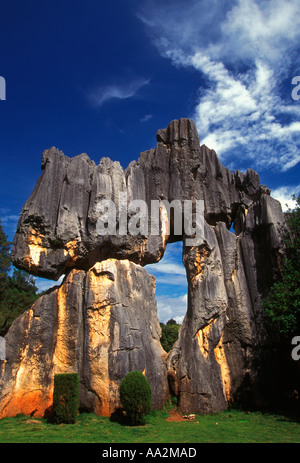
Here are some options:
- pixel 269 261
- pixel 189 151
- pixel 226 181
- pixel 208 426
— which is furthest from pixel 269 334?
pixel 189 151

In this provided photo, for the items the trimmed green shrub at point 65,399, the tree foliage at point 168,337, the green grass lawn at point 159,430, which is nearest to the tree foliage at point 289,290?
the green grass lawn at point 159,430

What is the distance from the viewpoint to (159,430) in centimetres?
1095

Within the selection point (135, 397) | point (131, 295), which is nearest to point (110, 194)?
point (131, 295)

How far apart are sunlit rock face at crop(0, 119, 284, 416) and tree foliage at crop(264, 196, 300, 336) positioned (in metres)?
0.67

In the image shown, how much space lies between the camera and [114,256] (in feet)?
54.3

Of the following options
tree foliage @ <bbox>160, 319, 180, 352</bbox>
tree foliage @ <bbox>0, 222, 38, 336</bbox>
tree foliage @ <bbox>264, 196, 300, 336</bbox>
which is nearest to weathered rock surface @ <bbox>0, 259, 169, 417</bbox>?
tree foliage @ <bbox>264, 196, 300, 336</bbox>

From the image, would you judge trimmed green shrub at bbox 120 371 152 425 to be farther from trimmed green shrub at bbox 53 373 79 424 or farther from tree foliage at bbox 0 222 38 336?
tree foliage at bbox 0 222 38 336

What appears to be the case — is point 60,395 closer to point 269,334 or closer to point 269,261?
point 269,334

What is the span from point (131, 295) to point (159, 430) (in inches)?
237

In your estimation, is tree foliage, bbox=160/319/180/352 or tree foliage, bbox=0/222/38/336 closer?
tree foliage, bbox=0/222/38/336

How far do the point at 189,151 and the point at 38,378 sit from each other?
45.6 feet

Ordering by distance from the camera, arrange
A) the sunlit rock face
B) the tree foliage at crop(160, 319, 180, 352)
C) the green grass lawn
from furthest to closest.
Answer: the tree foliage at crop(160, 319, 180, 352) → the sunlit rock face → the green grass lawn

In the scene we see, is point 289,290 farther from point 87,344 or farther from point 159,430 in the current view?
point 87,344

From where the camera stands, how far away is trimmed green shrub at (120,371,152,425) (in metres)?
11.9
